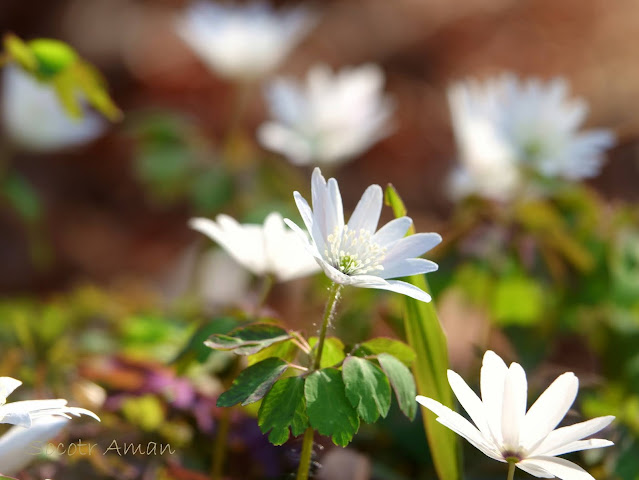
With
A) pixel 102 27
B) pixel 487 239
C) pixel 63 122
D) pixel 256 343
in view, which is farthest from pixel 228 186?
pixel 102 27

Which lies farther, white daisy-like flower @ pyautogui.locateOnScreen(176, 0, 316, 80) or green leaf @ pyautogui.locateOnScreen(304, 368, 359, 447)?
white daisy-like flower @ pyautogui.locateOnScreen(176, 0, 316, 80)

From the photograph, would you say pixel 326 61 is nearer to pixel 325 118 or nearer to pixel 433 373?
pixel 325 118

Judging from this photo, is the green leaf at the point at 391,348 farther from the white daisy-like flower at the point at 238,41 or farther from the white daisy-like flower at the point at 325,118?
the white daisy-like flower at the point at 238,41

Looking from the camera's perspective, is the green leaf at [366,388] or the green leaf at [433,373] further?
the green leaf at [433,373]

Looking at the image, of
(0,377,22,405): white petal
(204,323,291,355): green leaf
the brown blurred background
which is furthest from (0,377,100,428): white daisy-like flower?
the brown blurred background

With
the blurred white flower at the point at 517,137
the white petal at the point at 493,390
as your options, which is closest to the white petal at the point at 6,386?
the white petal at the point at 493,390

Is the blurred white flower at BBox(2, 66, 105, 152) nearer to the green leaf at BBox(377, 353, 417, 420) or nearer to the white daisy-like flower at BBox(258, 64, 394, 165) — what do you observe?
the white daisy-like flower at BBox(258, 64, 394, 165)

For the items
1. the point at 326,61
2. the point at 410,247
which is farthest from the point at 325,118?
Answer: the point at 326,61
